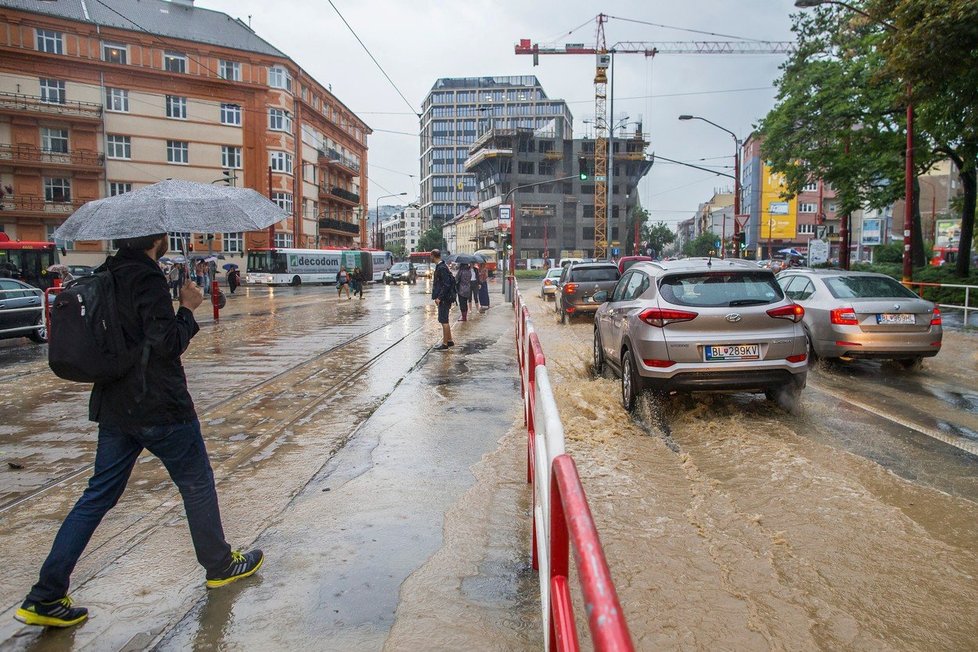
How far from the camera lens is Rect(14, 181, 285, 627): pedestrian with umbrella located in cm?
336

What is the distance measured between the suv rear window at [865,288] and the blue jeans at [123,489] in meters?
9.30

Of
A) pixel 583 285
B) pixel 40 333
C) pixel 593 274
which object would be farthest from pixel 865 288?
pixel 40 333

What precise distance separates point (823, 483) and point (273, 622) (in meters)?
3.89

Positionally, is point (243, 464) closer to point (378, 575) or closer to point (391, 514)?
Answer: point (391, 514)

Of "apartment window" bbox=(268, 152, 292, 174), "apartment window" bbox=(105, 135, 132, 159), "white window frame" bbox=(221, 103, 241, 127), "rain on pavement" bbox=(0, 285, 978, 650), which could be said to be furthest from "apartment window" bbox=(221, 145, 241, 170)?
"rain on pavement" bbox=(0, 285, 978, 650)

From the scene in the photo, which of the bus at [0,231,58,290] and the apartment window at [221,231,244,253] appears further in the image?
the apartment window at [221,231,244,253]

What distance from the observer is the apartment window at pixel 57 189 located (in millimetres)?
47781

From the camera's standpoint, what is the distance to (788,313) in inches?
288

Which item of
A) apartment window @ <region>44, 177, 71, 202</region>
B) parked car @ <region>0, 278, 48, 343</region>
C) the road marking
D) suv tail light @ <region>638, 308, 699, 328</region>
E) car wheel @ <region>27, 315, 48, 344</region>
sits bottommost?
the road marking

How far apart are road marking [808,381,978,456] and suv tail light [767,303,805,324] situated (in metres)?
1.43

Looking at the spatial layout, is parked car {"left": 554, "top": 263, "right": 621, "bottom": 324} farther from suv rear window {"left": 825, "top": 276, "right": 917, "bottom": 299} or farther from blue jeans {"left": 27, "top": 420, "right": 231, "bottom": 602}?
blue jeans {"left": 27, "top": 420, "right": 231, "bottom": 602}

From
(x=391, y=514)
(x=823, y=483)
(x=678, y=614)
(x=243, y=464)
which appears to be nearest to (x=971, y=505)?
(x=823, y=483)

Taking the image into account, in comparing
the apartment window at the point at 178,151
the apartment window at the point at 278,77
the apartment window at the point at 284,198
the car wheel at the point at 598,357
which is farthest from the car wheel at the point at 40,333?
the apartment window at the point at 278,77

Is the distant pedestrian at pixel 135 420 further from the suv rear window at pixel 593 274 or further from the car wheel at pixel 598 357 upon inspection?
the suv rear window at pixel 593 274
